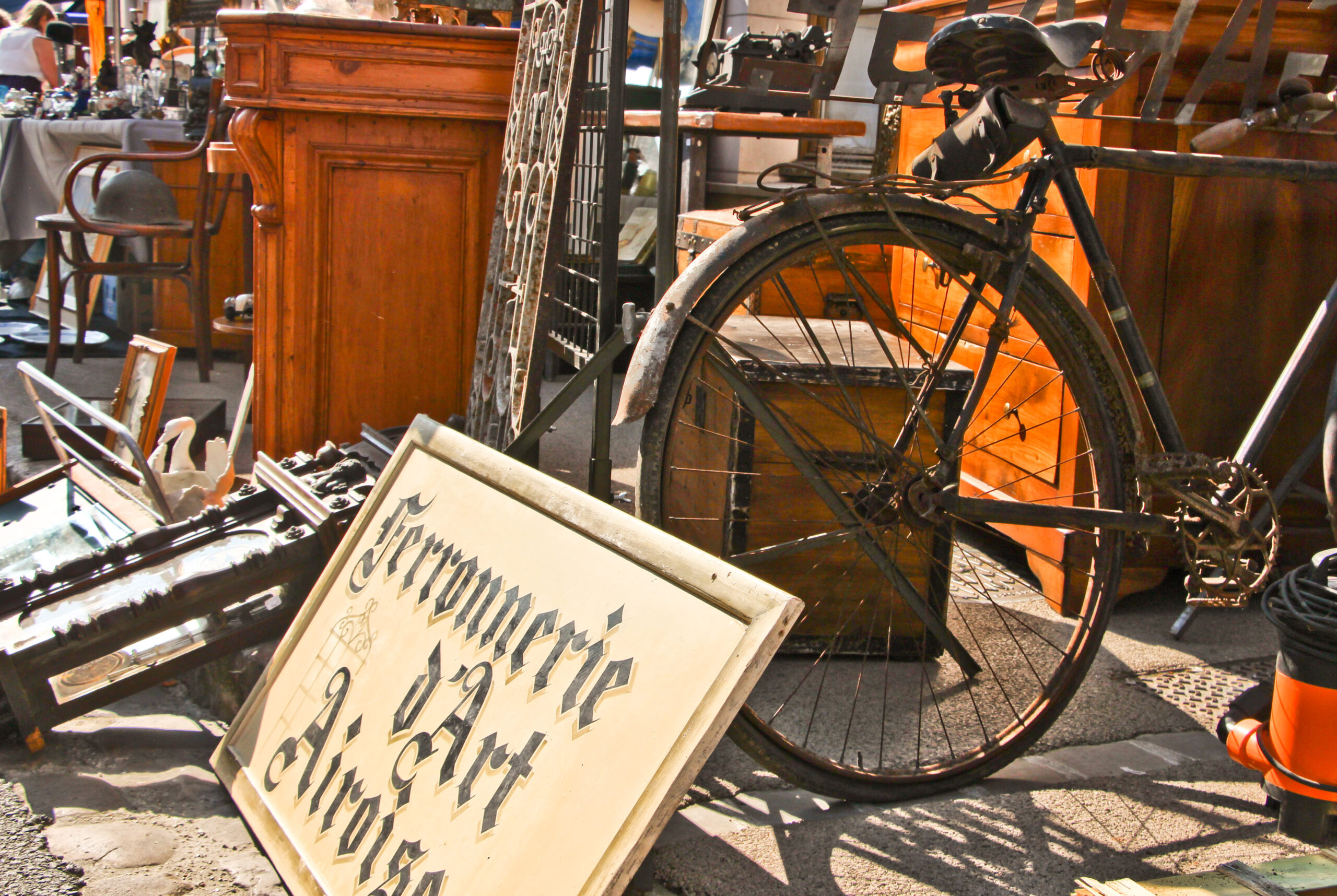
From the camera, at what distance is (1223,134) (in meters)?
2.35

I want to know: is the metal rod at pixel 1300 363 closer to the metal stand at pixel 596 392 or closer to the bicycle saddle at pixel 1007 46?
the bicycle saddle at pixel 1007 46

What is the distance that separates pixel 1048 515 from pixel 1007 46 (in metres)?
0.75

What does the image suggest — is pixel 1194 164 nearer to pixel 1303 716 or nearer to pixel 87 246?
pixel 1303 716

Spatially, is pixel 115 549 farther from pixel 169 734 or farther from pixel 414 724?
pixel 414 724

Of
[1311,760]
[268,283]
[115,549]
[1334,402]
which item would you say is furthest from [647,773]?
[268,283]

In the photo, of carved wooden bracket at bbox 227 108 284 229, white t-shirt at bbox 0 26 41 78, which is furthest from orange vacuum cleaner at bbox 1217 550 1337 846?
white t-shirt at bbox 0 26 41 78

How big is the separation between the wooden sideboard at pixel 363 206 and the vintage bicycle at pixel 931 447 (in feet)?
2.83

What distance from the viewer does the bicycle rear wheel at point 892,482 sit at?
1788mm

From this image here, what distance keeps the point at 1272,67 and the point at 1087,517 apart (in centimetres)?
146

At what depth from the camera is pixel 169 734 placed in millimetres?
2068

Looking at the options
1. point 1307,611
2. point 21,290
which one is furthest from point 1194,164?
point 21,290

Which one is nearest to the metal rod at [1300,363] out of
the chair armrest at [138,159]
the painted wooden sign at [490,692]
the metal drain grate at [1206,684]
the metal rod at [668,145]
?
the metal drain grate at [1206,684]

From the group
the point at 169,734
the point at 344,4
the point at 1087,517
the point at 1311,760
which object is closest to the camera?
the point at 1311,760

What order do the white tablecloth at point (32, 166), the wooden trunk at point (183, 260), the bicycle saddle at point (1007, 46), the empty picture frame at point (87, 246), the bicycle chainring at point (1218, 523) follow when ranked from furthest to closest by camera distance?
the white tablecloth at point (32, 166) < the empty picture frame at point (87, 246) < the wooden trunk at point (183, 260) < the bicycle chainring at point (1218, 523) < the bicycle saddle at point (1007, 46)
